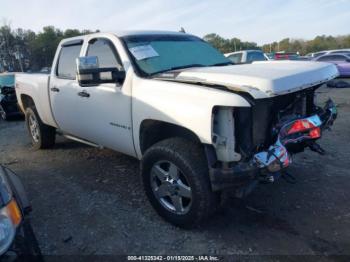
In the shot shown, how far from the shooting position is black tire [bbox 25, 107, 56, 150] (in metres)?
5.82

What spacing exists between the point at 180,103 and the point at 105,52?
153 centimetres

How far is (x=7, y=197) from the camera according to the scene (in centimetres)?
201

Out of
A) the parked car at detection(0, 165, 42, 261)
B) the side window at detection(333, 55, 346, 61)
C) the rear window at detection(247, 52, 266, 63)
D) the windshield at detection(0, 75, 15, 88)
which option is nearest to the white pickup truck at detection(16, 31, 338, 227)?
the parked car at detection(0, 165, 42, 261)

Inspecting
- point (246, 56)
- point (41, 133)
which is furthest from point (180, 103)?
point (246, 56)

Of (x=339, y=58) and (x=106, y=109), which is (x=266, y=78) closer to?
(x=106, y=109)

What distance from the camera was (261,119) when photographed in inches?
116

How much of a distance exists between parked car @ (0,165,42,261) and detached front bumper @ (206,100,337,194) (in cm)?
139

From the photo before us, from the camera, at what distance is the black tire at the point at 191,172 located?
285cm

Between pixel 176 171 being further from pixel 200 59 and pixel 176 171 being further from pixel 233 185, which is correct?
pixel 200 59

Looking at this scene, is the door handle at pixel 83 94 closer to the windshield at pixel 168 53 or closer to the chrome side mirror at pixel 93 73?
the chrome side mirror at pixel 93 73

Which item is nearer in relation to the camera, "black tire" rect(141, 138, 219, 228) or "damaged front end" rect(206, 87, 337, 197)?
"damaged front end" rect(206, 87, 337, 197)

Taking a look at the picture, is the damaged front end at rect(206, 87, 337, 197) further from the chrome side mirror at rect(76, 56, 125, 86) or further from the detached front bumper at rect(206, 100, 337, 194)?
the chrome side mirror at rect(76, 56, 125, 86)

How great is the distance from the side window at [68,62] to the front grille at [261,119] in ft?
8.62

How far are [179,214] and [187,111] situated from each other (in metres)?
0.98
